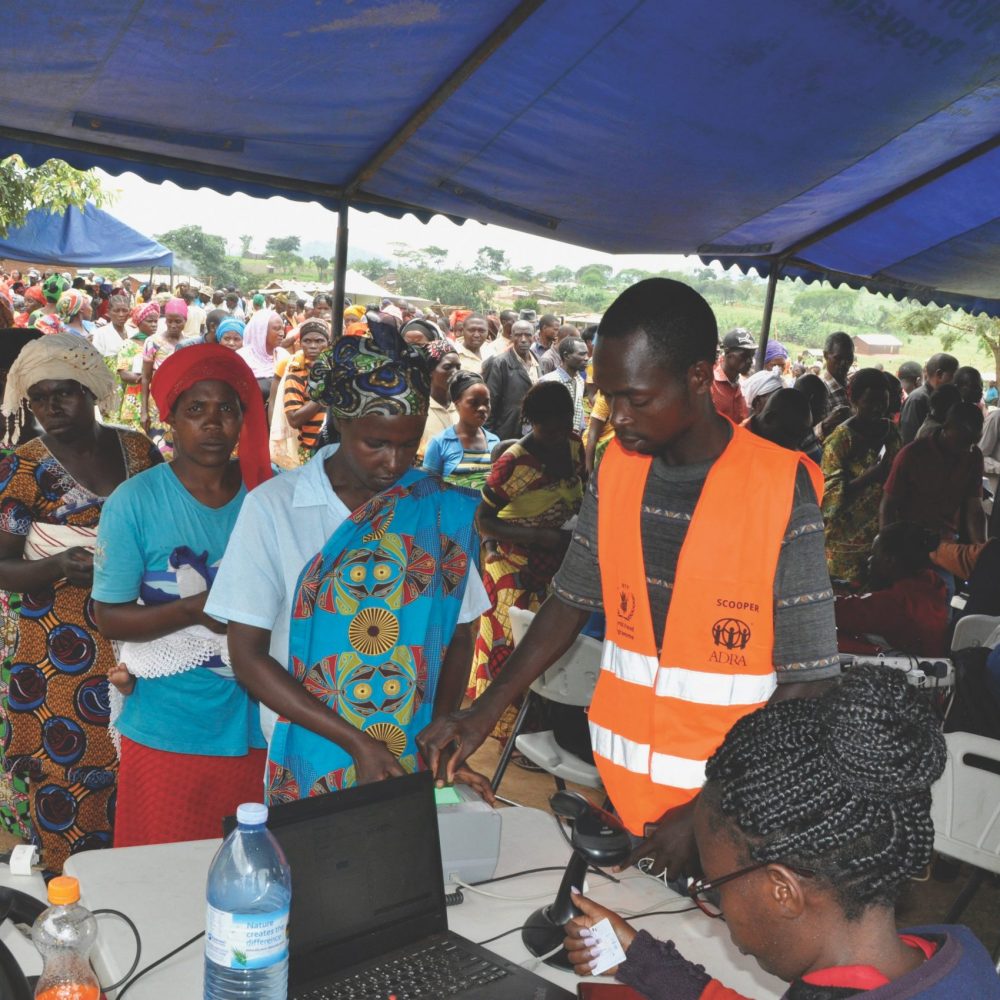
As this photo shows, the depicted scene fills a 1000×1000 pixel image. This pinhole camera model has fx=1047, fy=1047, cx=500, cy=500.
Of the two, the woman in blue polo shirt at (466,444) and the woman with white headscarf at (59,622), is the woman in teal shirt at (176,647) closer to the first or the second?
the woman with white headscarf at (59,622)

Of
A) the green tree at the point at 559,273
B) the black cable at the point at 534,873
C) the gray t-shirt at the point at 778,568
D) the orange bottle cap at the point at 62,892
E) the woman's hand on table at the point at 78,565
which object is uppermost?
the green tree at the point at 559,273

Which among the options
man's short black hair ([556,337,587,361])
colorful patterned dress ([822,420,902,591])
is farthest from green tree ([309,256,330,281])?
colorful patterned dress ([822,420,902,591])

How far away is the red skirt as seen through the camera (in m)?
2.42

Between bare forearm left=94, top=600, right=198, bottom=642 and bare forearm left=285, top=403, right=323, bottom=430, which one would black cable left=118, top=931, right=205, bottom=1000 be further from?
bare forearm left=285, top=403, right=323, bottom=430

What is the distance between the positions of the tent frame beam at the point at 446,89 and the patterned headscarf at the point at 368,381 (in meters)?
1.65

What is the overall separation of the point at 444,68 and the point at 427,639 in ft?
7.72

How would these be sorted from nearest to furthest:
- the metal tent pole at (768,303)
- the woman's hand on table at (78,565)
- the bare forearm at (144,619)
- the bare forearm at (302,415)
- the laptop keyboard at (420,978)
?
the laptop keyboard at (420,978), the bare forearm at (144,619), the woman's hand on table at (78,565), the metal tent pole at (768,303), the bare forearm at (302,415)

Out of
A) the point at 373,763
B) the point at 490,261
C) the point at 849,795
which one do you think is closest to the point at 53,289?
the point at 373,763

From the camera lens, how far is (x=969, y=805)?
3.12 m

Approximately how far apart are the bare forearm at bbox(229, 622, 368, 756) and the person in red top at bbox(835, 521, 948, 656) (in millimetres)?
2868

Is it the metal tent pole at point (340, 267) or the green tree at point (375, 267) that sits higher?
the green tree at point (375, 267)

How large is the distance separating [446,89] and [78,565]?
2147 mm

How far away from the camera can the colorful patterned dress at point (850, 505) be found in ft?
20.7

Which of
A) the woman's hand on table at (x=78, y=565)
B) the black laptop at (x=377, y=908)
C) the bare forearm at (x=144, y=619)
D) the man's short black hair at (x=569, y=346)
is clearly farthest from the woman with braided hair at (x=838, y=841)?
the man's short black hair at (x=569, y=346)
